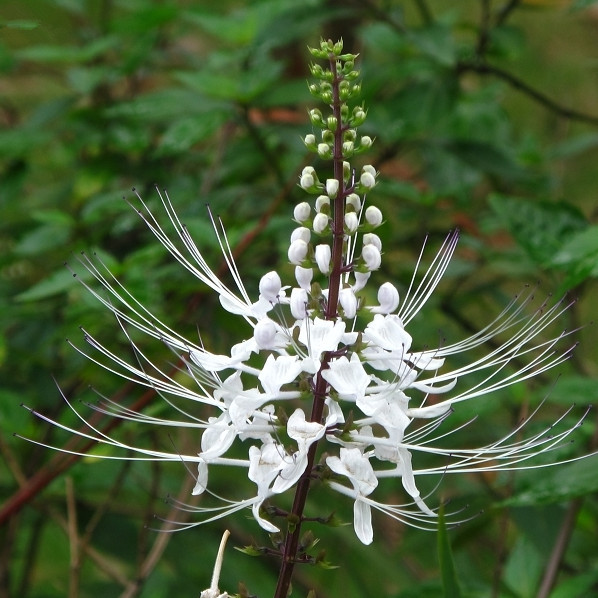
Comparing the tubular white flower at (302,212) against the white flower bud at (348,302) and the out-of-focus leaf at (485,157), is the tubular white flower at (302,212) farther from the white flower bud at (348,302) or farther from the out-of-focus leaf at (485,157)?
the out-of-focus leaf at (485,157)

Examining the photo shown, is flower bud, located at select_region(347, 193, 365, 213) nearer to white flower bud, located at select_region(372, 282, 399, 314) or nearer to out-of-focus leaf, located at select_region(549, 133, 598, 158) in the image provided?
white flower bud, located at select_region(372, 282, 399, 314)

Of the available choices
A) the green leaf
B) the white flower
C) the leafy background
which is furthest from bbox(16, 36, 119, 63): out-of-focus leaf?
the green leaf

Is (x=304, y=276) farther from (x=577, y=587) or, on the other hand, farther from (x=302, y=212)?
(x=577, y=587)

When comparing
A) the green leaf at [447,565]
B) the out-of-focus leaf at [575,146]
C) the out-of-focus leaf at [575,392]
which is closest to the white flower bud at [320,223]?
the green leaf at [447,565]

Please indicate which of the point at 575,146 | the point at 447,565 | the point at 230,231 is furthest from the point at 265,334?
the point at 575,146

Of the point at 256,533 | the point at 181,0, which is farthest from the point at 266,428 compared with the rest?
the point at 181,0
